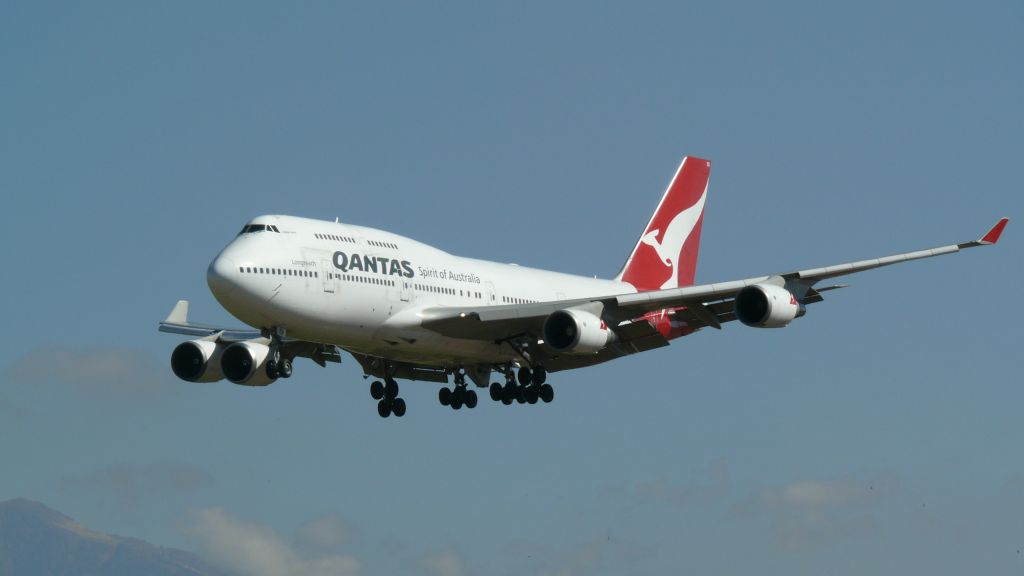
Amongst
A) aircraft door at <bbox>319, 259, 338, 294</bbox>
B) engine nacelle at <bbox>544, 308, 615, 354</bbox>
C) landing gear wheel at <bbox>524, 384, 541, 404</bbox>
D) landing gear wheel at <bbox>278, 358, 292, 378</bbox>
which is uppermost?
aircraft door at <bbox>319, 259, 338, 294</bbox>

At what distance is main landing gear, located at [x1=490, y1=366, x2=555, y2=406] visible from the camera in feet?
153

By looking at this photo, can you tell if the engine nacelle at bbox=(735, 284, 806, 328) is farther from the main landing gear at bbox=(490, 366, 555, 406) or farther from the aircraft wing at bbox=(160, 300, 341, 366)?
the aircraft wing at bbox=(160, 300, 341, 366)

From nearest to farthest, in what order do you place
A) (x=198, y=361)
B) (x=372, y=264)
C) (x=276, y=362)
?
(x=276, y=362) < (x=372, y=264) < (x=198, y=361)

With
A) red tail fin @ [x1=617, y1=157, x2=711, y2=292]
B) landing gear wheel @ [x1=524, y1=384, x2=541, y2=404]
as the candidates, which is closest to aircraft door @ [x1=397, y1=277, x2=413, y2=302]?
landing gear wheel @ [x1=524, y1=384, x2=541, y2=404]

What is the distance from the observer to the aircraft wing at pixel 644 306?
41.9 m

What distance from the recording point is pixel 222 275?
124 ft

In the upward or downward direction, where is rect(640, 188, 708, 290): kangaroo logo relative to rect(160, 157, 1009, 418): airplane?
upward

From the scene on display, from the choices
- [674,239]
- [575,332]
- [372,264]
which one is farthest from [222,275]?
[674,239]

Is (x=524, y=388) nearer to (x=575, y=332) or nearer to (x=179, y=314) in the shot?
(x=575, y=332)

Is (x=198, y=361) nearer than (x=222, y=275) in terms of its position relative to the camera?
No

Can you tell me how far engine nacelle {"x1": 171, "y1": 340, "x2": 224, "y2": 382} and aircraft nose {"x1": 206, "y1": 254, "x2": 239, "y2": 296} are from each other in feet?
27.7

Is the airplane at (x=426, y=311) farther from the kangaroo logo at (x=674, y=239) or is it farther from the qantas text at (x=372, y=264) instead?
the kangaroo logo at (x=674, y=239)

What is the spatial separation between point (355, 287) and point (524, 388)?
8909 mm

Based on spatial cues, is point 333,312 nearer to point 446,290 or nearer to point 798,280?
point 446,290
